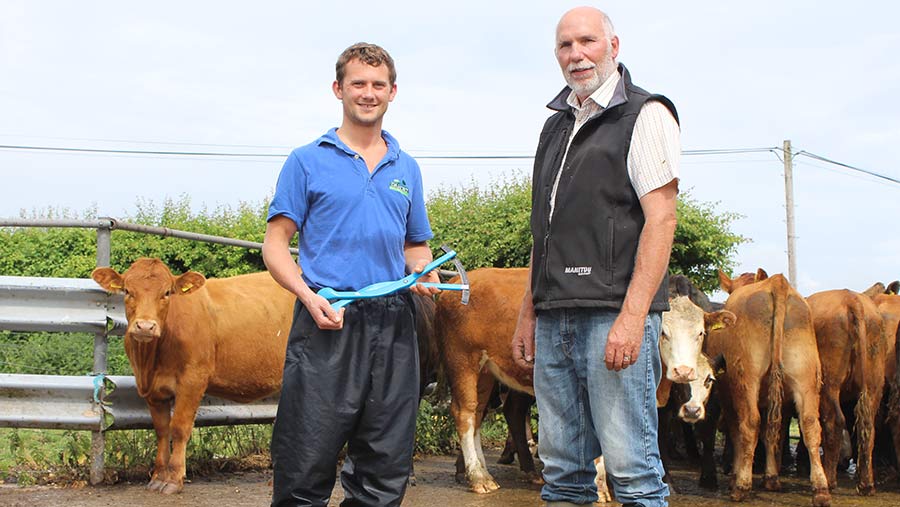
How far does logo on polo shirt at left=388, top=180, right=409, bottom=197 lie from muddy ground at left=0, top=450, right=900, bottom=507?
305cm

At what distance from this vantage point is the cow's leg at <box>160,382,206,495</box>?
6590mm

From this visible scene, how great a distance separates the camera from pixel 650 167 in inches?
142

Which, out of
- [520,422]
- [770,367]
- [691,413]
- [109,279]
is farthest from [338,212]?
[770,367]

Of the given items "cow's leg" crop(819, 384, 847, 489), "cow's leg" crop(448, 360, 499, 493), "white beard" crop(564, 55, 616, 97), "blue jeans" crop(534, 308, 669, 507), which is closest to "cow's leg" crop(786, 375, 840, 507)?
"cow's leg" crop(819, 384, 847, 489)

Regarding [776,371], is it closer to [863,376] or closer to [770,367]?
[770,367]

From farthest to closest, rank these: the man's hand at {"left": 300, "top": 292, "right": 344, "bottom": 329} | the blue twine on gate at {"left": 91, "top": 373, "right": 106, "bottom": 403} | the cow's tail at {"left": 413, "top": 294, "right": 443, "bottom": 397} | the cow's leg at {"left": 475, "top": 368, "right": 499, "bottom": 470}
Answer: the cow's tail at {"left": 413, "top": 294, "right": 443, "bottom": 397} → the cow's leg at {"left": 475, "top": 368, "right": 499, "bottom": 470} → the blue twine on gate at {"left": 91, "top": 373, "right": 106, "bottom": 403} → the man's hand at {"left": 300, "top": 292, "right": 344, "bottom": 329}

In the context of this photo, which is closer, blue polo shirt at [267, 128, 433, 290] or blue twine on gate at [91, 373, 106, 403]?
blue polo shirt at [267, 128, 433, 290]

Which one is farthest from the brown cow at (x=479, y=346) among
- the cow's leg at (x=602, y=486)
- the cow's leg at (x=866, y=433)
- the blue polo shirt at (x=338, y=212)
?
the blue polo shirt at (x=338, y=212)

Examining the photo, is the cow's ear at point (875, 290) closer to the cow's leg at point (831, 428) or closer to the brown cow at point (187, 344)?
the cow's leg at point (831, 428)

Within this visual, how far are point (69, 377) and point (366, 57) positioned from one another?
3.85 metres

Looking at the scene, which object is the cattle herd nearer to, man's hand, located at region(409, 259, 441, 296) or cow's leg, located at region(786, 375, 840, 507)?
cow's leg, located at region(786, 375, 840, 507)

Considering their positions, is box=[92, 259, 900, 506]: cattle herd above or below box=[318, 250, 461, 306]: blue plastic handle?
below

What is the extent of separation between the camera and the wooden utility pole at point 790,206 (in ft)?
90.5

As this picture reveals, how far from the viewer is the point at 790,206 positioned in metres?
28.8
